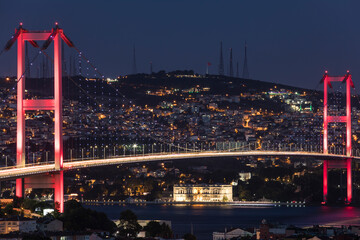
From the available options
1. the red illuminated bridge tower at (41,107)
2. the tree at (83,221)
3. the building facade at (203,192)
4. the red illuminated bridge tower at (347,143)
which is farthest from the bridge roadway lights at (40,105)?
the building facade at (203,192)

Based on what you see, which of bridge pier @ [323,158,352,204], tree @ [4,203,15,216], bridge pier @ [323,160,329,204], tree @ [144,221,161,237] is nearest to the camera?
tree @ [144,221,161,237]

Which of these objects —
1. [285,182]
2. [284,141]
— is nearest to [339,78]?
[285,182]

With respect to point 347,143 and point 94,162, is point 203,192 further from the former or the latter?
point 94,162

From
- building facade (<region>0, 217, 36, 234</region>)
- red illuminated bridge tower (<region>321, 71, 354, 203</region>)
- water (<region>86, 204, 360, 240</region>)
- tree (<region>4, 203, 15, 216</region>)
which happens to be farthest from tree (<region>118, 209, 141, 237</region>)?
red illuminated bridge tower (<region>321, 71, 354, 203</region>)

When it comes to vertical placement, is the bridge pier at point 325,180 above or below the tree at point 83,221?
above

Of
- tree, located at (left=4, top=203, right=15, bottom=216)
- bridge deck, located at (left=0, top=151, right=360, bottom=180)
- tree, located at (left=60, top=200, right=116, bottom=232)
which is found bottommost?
tree, located at (left=60, top=200, right=116, bottom=232)

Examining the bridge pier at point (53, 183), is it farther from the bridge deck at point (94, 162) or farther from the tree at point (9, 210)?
the tree at point (9, 210)

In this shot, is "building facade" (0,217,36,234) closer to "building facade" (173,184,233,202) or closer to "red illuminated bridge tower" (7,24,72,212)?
"red illuminated bridge tower" (7,24,72,212)
